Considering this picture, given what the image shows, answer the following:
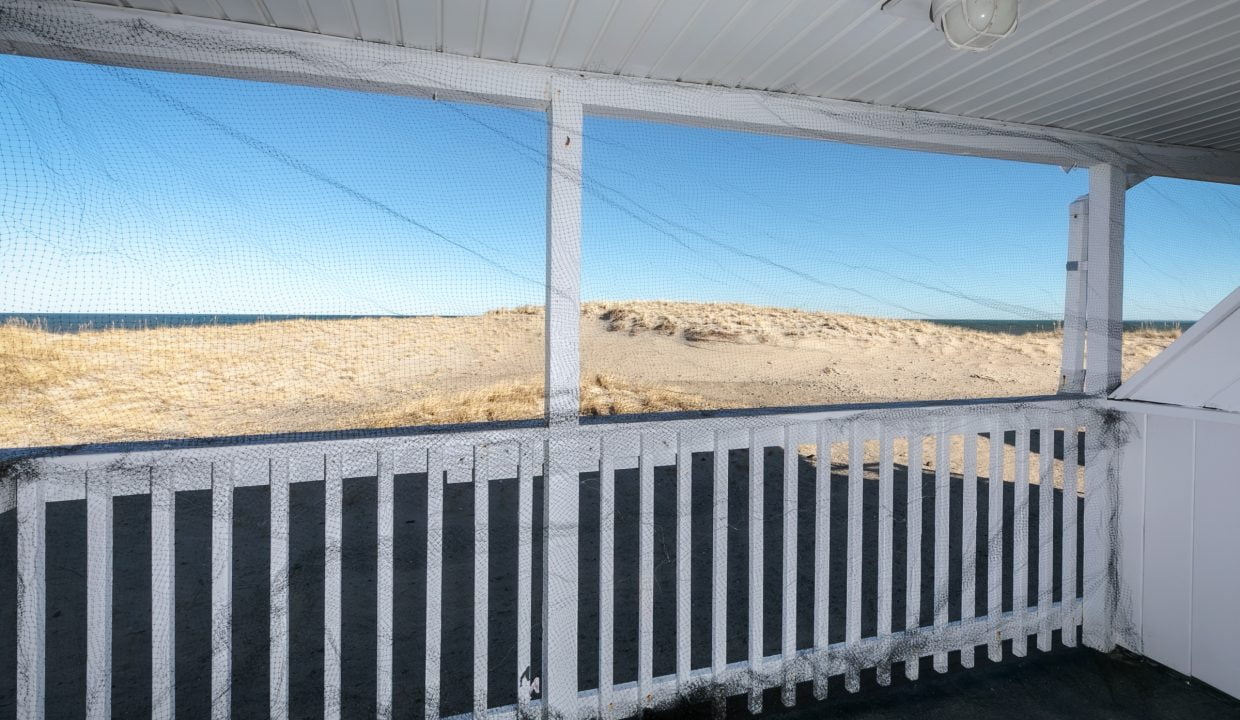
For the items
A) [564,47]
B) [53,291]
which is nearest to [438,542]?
[53,291]

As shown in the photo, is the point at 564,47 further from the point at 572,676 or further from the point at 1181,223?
the point at 1181,223

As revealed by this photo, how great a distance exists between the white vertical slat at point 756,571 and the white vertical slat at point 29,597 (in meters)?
1.76

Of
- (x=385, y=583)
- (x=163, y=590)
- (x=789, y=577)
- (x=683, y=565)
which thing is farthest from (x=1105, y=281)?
(x=163, y=590)

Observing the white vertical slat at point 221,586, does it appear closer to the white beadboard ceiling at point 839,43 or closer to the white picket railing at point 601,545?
the white picket railing at point 601,545

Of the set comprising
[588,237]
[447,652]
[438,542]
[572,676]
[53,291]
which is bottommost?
[447,652]

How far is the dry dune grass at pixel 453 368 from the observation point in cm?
286

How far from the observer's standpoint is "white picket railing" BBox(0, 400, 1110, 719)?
1.42 meters

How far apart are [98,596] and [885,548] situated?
222 centimetres

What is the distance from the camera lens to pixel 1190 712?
6.22 ft

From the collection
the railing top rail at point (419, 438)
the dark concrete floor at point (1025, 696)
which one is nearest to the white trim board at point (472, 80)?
the railing top rail at point (419, 438)

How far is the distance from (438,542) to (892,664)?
159 cm

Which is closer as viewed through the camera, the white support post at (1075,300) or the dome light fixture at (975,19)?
the dome light fixture at (975,19)

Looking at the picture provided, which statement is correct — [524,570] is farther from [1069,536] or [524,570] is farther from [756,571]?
[1069,536]

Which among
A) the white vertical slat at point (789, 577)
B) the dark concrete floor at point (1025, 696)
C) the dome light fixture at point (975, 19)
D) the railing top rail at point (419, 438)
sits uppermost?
the dome light fixture at point (975, 19)
